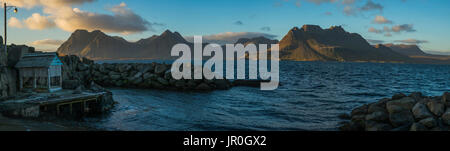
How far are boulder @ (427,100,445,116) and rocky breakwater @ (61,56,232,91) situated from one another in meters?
31.2

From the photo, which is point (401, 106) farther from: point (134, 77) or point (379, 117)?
point (134, 77)

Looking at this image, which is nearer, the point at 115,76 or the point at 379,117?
the point at 379,117

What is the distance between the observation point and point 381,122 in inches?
691

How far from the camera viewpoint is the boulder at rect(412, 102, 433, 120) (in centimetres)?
1587

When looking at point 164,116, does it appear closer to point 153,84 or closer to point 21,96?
point 21,96

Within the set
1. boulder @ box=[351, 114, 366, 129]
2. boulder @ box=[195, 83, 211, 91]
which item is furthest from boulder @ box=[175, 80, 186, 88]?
boulder @ box=[351, 114, 366, 129]

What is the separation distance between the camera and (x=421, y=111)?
1619cm

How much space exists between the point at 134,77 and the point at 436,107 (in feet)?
139

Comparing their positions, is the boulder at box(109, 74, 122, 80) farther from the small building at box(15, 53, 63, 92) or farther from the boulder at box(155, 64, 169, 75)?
the small building at box(15, 53, 63, 92)

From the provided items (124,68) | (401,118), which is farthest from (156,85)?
(401,118)

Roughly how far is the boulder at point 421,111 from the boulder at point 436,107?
0.83 feet

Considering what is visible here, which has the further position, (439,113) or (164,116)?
(164,116)
